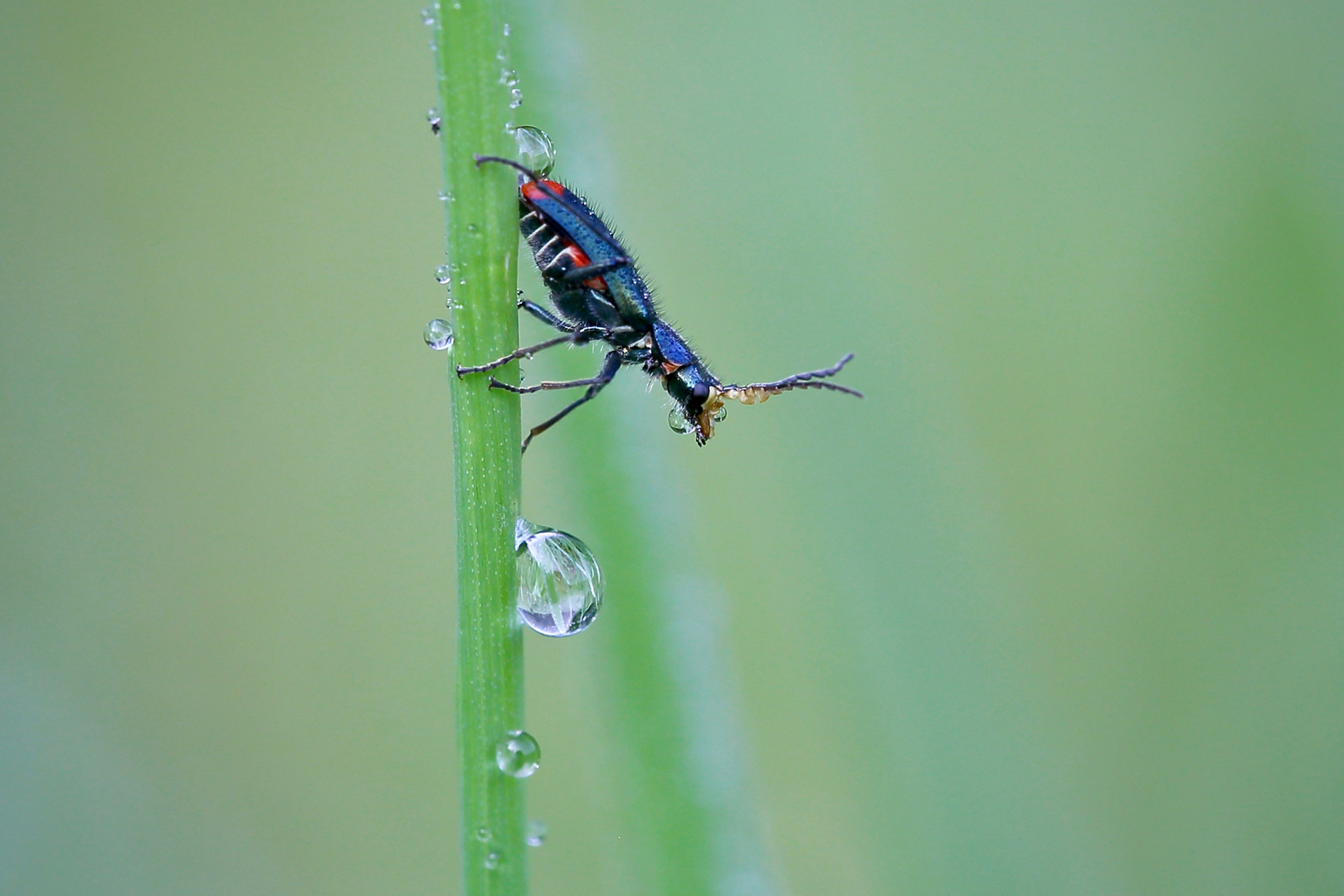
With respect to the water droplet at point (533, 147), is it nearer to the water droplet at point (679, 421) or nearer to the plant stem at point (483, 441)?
the plant stem at point (483, 441)

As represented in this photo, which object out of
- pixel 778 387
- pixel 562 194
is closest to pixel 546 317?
pixel 562 194

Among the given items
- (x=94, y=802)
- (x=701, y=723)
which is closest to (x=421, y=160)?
(x=94, y=802)

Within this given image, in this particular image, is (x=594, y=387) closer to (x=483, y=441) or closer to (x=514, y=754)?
(x=483, y=441)

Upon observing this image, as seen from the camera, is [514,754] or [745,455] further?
[745,455]

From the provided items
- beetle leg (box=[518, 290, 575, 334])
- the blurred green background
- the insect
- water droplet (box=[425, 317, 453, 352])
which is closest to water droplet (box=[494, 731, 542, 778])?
the blurred green background

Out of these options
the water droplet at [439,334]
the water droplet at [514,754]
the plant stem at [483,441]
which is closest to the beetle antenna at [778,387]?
the water droplet at [439,334]

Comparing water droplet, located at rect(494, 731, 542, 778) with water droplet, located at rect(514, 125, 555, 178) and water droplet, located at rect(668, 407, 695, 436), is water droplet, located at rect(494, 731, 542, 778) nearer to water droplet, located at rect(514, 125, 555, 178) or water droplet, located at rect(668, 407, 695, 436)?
water droplet, located at rect(514, 125, 555, 178)
